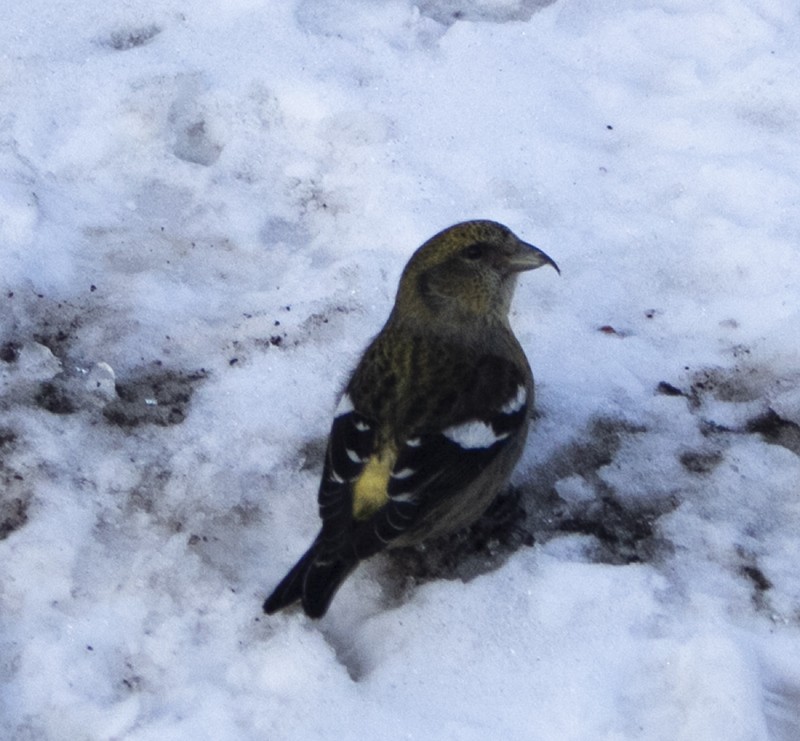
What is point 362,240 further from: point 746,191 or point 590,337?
point 746,191

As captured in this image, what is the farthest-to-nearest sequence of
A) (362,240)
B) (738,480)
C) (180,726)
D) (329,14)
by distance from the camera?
(329,14) → (362,240) → (738,480) → (180,726)

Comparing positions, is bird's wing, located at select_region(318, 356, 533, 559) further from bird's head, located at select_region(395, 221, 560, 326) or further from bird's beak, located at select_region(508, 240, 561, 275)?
bird's beak, located at select_region(508, 240, 561, 275)

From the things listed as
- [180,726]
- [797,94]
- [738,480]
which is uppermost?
[797,94]

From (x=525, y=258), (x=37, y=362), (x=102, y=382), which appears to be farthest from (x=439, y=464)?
(x=37, y=362)

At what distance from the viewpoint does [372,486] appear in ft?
13.6

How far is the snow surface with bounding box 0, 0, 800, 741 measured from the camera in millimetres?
3955

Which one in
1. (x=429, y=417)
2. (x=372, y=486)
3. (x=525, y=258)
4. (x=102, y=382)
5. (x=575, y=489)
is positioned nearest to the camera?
(x=372, y=486)

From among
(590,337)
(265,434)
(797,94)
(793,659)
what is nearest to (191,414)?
(265,434)

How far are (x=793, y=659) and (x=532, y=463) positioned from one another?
1.20m

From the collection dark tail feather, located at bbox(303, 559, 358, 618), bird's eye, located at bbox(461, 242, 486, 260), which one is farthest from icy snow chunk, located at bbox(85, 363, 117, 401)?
bird's eye, located at bbox(461, 242, 486, 260)

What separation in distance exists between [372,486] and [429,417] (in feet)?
1.04

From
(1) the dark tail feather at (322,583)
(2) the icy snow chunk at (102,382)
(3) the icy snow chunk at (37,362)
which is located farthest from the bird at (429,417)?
(3) the icy snow chunk at (37,362)

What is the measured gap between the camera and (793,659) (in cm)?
392

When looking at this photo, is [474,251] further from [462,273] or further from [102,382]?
[102,382]
